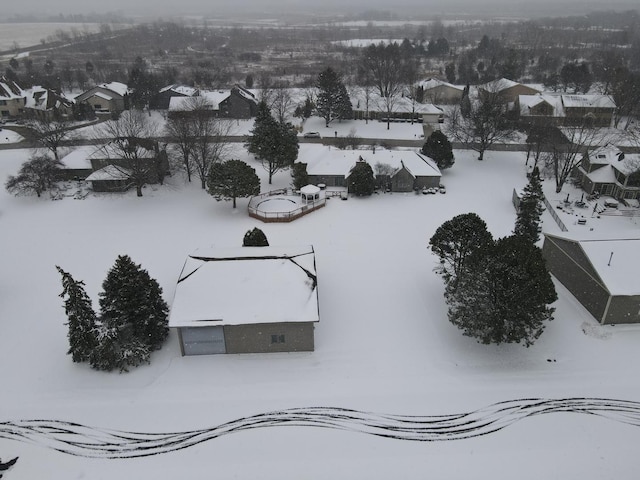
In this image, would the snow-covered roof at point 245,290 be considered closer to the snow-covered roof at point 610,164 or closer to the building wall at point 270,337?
the building wall at point 270,337

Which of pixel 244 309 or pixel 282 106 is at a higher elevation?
pixel 282 106

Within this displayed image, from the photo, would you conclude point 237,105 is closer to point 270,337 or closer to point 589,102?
point 589,102

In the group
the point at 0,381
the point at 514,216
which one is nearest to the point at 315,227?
the point at 514,216

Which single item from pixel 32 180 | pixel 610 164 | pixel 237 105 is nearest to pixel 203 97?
pixel 237 105

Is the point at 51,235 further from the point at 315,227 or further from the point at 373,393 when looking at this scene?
the point at 373,393

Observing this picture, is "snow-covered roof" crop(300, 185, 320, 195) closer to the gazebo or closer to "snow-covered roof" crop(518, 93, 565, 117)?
the gazebo

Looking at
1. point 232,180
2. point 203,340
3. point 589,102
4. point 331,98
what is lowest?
point 203,340
